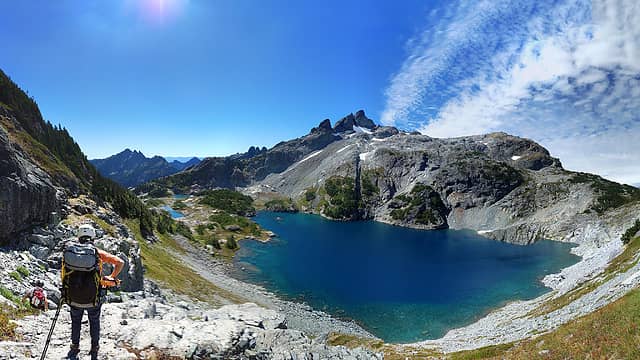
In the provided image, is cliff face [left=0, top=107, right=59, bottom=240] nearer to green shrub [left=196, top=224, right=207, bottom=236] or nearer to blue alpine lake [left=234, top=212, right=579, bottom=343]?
blue alpine lake [left=234, top=212, right=579, bottom=343]

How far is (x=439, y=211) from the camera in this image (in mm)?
199750

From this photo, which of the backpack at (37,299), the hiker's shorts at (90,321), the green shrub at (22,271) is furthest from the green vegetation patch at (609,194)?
the green shrub at (22,271)

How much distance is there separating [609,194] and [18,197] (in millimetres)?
197482

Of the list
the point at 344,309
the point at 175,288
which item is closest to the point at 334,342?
the point at 344,309

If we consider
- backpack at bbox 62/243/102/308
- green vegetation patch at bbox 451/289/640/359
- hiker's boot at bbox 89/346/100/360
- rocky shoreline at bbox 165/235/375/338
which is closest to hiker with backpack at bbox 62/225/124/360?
backpack at bbox 62/243/102/308

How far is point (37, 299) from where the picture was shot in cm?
1694

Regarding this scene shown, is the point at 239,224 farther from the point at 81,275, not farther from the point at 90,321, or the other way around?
the point at 81,275

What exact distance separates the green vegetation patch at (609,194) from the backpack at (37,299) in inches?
7239

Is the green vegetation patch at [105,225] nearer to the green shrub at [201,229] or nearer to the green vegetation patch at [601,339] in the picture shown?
the green vegetation patch at [601,339]

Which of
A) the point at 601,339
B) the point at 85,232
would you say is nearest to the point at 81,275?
the point at 85,232

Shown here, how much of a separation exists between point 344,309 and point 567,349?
52.7 metres

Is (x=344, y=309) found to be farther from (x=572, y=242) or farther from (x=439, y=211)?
(x=439, y=211)

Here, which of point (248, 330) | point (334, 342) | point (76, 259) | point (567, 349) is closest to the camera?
point (76, 259)

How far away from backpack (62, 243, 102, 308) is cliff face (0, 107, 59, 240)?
763 inches
